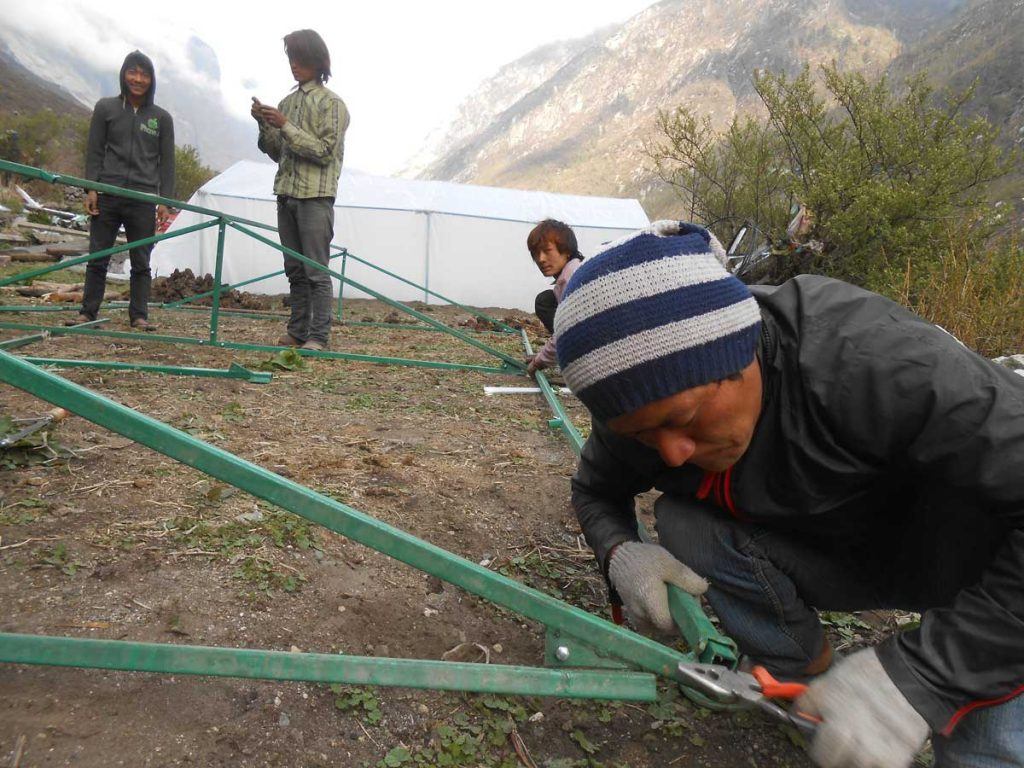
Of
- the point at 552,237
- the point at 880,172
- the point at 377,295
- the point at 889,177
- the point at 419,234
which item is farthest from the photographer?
the point at 419,234

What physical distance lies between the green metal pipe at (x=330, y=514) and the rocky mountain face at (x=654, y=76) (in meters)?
65.4

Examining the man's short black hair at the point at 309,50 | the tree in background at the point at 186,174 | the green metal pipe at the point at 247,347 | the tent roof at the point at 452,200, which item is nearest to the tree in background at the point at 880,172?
the green metal pipe at the point at 247,347

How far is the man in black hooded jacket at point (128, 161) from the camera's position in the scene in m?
4.38

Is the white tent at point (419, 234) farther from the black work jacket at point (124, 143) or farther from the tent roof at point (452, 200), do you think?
the black work jacket at point (124, 143)

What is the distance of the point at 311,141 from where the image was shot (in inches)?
168

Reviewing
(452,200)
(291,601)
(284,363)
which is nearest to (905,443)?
(291,601)

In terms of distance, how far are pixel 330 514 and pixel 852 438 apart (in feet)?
2.84

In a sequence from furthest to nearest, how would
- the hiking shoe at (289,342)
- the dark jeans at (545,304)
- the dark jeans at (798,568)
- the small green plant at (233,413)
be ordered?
the dark jeans at (545,304), the hiking shoe at (289,342), the small green plant at (233,413), the dark jeans at (798,568)

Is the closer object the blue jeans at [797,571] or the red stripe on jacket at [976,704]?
the red stripe on jacket at [976,704]

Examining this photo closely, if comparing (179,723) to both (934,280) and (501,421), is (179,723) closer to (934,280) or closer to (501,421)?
(501,421)

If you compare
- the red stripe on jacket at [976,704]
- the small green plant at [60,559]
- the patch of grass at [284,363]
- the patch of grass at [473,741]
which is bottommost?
the patch of grass at [473,741]

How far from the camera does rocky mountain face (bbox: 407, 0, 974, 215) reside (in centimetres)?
8131

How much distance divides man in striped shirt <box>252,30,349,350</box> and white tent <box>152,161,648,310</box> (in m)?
6.34

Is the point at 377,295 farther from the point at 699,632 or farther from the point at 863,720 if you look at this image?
the point at 863,720
